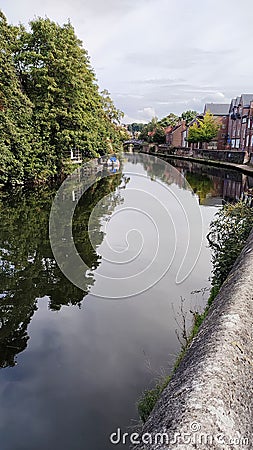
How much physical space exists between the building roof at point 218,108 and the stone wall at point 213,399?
2343 inches

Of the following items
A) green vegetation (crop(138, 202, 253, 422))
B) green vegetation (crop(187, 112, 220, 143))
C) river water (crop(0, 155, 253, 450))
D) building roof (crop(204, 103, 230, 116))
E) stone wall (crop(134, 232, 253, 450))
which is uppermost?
building roof (crop(204, 103, 230, 116))

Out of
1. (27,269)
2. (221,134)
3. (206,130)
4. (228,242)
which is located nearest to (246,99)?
(206,130)

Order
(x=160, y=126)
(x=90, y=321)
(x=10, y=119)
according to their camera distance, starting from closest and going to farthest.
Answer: (x=90, y=321)
(x=10, y=119)
(x=160, y=126)

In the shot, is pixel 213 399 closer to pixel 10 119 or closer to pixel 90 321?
pixel 90 321

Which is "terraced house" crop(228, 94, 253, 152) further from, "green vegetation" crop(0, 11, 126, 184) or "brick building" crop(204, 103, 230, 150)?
"green vegetation" crop(0, 11, 126, 184)

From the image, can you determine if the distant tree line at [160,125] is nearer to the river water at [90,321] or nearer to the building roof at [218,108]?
the building roof at [218,108]

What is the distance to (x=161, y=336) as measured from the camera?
562 cm

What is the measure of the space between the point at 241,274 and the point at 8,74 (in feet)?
60.8

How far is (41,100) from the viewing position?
2200 centimetres

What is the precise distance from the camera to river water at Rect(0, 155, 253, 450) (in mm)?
4061

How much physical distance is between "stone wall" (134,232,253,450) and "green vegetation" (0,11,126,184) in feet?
58.4

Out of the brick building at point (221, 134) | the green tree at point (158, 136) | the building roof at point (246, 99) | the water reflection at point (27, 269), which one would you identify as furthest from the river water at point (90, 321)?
the green tree at point (158, 136)

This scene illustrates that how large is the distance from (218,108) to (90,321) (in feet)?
191

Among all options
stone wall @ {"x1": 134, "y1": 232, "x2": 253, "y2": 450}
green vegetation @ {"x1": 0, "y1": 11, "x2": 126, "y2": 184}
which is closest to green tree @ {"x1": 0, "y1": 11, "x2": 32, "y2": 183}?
green vegetation @ {"x1": 0, "y1": 11, "x2": 126, "y2": 184}
